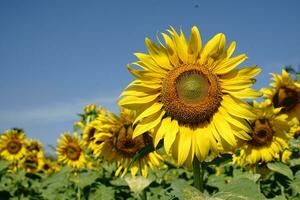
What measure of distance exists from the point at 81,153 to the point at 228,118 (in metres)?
6.48

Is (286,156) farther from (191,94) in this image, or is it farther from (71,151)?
(71,151)

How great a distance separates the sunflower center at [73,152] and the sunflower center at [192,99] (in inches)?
246

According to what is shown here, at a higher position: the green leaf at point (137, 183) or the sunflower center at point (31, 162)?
the sunflower center at point (31, 162)

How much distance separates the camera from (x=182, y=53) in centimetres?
Answer: 305

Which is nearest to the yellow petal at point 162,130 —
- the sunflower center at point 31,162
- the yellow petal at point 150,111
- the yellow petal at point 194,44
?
the yellow petal at point 150,111

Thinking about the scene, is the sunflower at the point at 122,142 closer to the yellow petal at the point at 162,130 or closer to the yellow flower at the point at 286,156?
the yellow flower at the point at 286,156

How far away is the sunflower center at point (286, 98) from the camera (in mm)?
6055

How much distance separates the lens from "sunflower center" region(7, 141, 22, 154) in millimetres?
11273

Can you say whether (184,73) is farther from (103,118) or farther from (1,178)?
(1,178)

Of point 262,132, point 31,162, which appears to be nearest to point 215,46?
point 262,132

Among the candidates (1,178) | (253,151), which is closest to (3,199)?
(1,178)

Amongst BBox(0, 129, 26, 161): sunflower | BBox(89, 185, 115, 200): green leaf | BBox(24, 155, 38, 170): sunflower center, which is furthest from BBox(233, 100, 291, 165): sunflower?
BBox(24, 155, 38, 170): sunflower center

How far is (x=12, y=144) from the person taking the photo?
446 inches

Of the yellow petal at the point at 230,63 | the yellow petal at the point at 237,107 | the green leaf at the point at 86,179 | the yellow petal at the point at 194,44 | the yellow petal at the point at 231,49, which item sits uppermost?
the yellow petal at the point at 194,44
